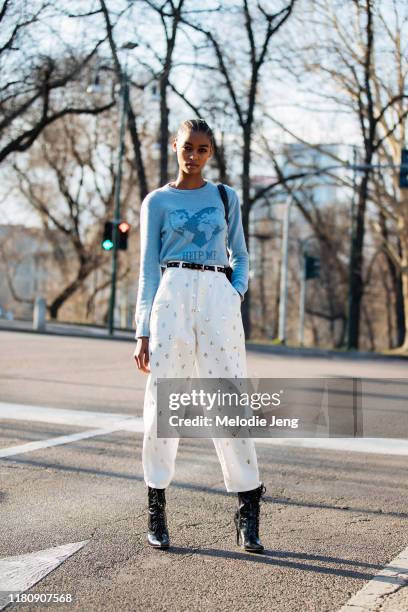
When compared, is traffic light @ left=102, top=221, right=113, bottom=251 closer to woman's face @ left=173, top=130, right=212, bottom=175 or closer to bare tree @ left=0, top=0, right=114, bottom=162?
bare tree @ left=0, top=0, right=114, bottom=162

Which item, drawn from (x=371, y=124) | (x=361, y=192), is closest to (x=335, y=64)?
(x=371, y=124)

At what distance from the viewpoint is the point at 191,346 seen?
13.2 ft

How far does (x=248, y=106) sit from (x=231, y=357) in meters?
25.7

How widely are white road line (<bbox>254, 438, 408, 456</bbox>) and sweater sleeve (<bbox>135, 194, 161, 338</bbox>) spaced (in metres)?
3.15

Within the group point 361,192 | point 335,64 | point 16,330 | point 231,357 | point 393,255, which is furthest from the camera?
point 393,255

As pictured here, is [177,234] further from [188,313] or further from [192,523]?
[192,523]

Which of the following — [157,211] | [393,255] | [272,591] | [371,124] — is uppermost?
[371,124]

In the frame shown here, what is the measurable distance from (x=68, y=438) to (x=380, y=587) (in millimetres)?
3790

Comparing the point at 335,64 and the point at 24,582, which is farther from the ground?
the point at 335,64

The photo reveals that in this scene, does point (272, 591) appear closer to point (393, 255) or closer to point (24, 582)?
point (24, 582)

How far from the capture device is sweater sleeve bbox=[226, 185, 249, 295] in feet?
13.7

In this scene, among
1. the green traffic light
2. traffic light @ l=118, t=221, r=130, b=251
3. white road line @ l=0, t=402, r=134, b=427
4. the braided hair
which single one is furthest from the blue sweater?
traffic light @ l=118, t=221, r=130, b=251

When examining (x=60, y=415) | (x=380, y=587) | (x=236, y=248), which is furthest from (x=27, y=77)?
(x=380, y=587)

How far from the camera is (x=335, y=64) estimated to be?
28484 mm
